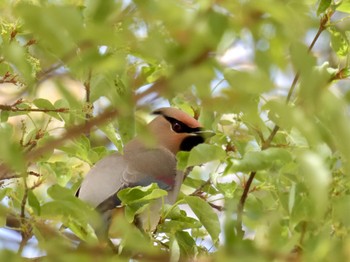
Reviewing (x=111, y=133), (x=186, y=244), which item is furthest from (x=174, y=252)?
(x=111, y=133)

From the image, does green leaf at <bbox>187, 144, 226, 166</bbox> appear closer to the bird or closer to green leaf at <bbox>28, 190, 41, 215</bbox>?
the bird

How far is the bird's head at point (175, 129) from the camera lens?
2451 millimetres

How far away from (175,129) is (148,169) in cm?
27

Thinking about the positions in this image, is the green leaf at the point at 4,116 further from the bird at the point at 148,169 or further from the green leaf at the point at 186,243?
the green leaf at the point at 186,243

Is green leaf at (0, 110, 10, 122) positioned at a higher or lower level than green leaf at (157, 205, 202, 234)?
higher

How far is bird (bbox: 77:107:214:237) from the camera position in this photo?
6.65 feet

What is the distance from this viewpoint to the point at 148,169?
7.89 feet

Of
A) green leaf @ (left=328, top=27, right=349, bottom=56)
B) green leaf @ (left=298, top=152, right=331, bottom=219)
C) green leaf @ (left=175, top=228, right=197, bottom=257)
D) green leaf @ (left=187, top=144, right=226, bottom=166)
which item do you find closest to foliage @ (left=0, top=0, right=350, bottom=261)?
green leaf @ (left=298, top=152, right=331, bottom=219)

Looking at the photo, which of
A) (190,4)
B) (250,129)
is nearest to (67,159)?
(250,129)

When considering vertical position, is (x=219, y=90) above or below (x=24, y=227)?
above

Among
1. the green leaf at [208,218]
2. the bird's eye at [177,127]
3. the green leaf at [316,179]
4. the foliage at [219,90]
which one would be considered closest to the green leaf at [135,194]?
the green leaf at [208,218]

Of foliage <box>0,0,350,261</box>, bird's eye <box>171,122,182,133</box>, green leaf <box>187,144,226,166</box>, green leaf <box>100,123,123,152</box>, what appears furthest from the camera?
bird's eye <box>171,122,182,133</box>

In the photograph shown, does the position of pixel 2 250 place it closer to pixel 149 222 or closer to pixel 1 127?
pixel 1 127

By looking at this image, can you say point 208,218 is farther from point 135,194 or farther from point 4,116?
point 4,116
